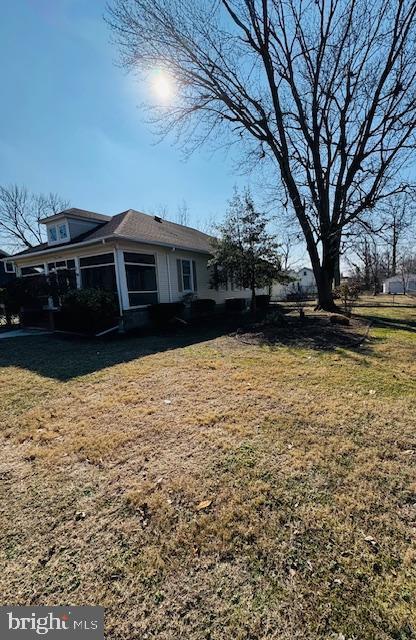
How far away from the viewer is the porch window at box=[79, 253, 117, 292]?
1055 cm

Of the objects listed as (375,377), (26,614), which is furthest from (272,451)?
(375,377)

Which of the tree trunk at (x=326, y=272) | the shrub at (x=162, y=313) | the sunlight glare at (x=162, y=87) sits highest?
the sunlight glare at (x=162, y=87)

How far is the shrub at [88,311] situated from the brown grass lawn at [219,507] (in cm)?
472

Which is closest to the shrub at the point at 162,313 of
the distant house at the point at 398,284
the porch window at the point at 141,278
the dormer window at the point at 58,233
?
the porch window at the point at 141,278

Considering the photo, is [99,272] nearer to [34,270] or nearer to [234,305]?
[34,270]

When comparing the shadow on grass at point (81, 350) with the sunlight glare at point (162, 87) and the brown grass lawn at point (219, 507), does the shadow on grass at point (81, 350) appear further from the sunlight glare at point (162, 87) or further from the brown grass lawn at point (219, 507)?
the sunlight glare at point (162, 87)

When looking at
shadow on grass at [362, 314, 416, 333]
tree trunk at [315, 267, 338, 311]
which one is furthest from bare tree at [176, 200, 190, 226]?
shadow on grass at [362, 314, 416, 333]

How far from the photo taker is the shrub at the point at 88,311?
902 centimetres

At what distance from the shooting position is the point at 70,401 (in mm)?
4180

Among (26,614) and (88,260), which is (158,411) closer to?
(26,614)

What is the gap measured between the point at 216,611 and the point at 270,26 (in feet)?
52.6

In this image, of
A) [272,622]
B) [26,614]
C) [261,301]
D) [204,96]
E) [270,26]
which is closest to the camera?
[272,622]

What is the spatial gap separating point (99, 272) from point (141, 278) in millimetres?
1601

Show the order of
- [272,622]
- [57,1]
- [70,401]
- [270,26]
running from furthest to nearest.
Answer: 1. [270,26]
2. [57,1]
3. [70,401]
4. [272,622]
